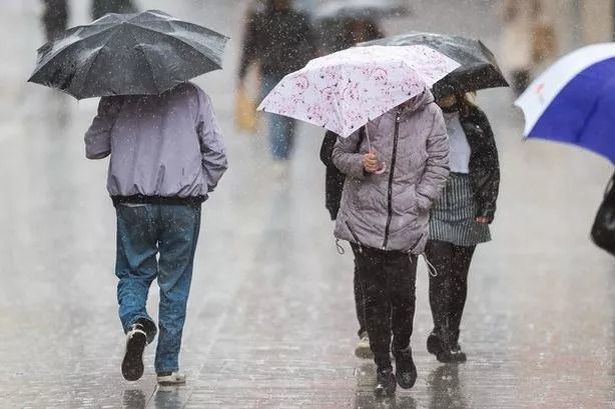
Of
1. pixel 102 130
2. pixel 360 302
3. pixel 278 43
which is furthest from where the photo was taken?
pixel 278 43

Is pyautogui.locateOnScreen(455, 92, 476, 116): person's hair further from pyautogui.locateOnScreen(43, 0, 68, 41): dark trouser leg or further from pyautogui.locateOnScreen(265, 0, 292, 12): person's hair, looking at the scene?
pyautogui.locateOnScreen(43, 0, 68, 41): dark trouser leg

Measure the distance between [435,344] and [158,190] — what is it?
5.75 ft

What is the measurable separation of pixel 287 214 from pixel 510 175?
273 centimetres

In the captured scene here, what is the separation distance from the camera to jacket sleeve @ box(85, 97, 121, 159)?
7.87m

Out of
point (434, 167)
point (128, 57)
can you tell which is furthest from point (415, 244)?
point (128, 57)

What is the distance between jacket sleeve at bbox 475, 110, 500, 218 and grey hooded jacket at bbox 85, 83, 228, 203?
1.34 meters

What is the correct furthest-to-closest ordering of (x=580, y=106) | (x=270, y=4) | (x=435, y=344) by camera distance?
(x=270, y=4) < (x=435, y=344) < (x=580, y=106)

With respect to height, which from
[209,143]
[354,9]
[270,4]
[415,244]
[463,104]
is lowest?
[415,244]

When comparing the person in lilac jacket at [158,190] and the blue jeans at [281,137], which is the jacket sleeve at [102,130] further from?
the blue jeans at [281,137]

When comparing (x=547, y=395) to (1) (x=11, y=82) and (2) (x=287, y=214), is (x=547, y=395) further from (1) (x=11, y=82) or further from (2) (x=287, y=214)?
(1) (x=11, y=82)

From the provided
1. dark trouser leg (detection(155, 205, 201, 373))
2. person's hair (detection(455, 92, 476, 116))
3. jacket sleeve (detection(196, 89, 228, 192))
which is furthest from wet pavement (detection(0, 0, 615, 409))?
person's hair (detection(455, 92, 476, 116))

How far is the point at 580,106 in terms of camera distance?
5613 mm

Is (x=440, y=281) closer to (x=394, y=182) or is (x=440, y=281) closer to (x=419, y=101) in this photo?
(x=394, y=182)

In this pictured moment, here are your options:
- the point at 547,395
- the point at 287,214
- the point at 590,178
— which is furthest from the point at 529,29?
the point at 547,395
